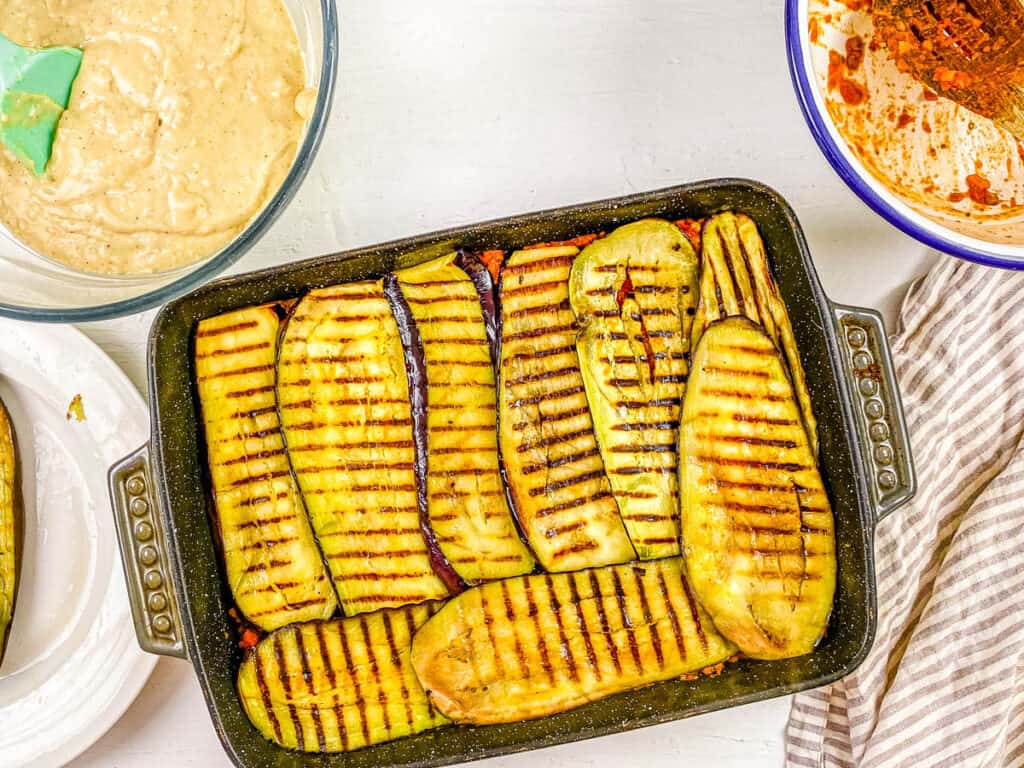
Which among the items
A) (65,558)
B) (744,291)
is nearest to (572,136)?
(744,291)

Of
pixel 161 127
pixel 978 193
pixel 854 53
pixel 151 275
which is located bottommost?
pixel 978 193

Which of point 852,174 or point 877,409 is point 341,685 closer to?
Result: point 877,409

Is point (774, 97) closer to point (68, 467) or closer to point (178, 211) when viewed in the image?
point (178, 211)

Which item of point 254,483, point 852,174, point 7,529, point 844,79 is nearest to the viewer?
point 852,174

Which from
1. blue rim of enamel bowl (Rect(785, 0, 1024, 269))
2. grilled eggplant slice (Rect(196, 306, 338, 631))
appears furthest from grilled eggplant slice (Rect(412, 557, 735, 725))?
blue rim of enamel bowl (Rect(785, 0, 1024, 269))

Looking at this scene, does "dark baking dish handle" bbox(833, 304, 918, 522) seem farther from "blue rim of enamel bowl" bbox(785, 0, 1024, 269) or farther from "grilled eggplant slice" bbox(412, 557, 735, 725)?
"grilled eggplant slice" bbox(412, 557, 735, 725)

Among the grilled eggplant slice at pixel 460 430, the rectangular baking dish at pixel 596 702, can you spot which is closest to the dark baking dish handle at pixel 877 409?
the rectangular baking dish at pixel 596 702

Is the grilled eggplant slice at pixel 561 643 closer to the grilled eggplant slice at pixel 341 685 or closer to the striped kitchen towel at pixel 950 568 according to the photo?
the grilled eggplant slice at pixel 341 685
